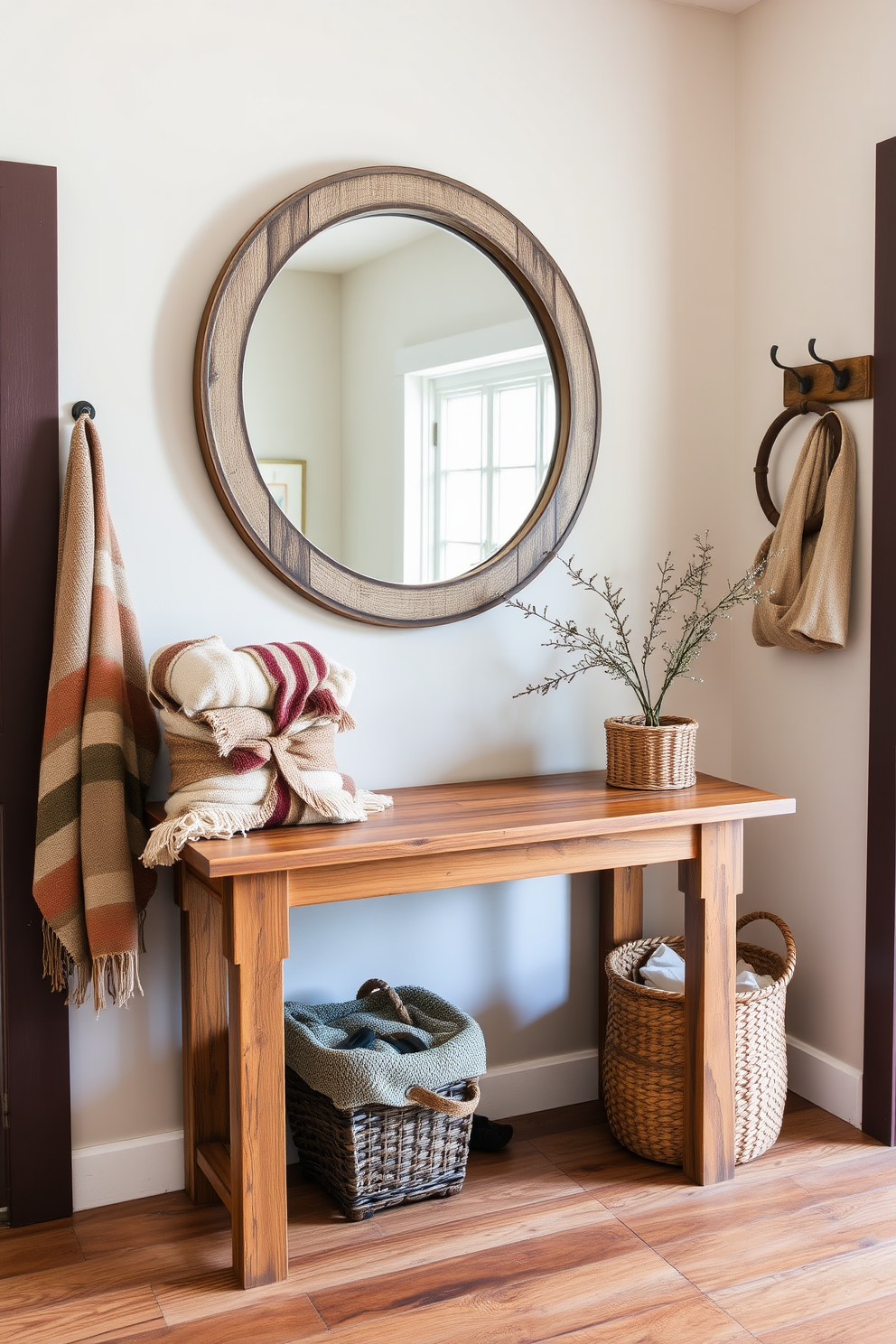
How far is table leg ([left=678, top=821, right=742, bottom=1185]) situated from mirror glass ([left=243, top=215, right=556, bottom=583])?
0.77m

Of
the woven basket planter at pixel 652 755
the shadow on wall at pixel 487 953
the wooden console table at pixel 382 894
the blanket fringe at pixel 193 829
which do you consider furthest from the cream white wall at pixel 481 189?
the blanket fringe at pixel 193 829

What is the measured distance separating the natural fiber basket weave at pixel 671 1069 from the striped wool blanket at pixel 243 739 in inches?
30.5

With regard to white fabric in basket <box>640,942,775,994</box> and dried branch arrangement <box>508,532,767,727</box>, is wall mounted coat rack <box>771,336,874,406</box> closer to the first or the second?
dried branch arrangement <box>508,532,767,727</box>

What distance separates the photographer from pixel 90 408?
2.06 meters

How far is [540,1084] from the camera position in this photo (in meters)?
2.57

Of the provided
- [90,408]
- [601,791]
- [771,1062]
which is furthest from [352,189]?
[771,1062]

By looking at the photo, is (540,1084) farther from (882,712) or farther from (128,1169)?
(882,712)

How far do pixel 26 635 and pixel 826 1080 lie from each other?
6.27ft

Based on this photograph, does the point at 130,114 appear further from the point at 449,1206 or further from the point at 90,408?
the point at 449,1206

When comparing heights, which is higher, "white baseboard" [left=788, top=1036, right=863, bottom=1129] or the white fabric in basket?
the white fabric in basket

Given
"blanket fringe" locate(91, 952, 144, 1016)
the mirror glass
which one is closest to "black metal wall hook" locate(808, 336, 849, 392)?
the mirror glass

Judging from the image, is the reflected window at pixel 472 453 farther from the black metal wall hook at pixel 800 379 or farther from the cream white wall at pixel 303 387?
the black metal wall hook at pixel 800 379

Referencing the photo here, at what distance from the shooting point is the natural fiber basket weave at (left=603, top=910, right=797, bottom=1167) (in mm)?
2289

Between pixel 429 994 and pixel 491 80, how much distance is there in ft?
6.15
